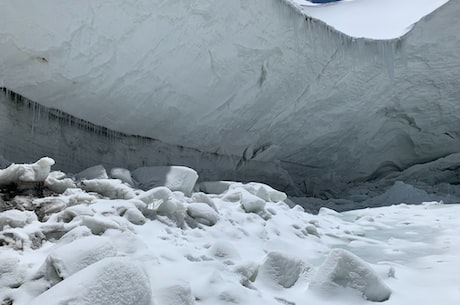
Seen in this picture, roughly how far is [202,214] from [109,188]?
2.59 feet

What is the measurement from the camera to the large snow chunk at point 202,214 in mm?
3395

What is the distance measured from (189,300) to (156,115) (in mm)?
4435

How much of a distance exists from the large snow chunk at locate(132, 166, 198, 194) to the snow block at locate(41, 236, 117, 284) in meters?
2.38

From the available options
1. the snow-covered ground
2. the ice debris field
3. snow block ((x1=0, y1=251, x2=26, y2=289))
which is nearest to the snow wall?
the snow-covered ground

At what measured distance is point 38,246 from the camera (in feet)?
7.85

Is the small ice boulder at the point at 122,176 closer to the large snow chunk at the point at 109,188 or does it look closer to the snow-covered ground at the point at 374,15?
the large snow chunk at the point at 109,188

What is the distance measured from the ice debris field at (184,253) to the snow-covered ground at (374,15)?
470 cm

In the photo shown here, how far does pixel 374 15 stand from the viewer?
8.85 m

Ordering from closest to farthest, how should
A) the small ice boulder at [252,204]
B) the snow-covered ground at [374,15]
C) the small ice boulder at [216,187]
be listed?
1. the small ice boulder at [252,204]
2. the small ice boulder at [216,187]
3. the snow-covered ground at [374,15]

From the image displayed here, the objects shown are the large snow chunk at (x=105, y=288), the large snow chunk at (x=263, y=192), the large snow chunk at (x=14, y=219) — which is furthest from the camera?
the large snow chunk at (x=263, y=192)

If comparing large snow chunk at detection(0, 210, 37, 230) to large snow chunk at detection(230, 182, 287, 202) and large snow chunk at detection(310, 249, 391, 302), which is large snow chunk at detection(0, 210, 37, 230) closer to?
large snow chunk at detection(310, 249, 391, 302)

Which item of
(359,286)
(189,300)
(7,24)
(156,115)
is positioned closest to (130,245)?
(189,300)

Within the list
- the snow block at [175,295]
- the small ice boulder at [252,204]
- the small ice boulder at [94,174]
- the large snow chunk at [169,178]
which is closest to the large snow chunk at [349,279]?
the snow block at [175,295]

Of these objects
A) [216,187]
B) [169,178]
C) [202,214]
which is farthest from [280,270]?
[216,187]
